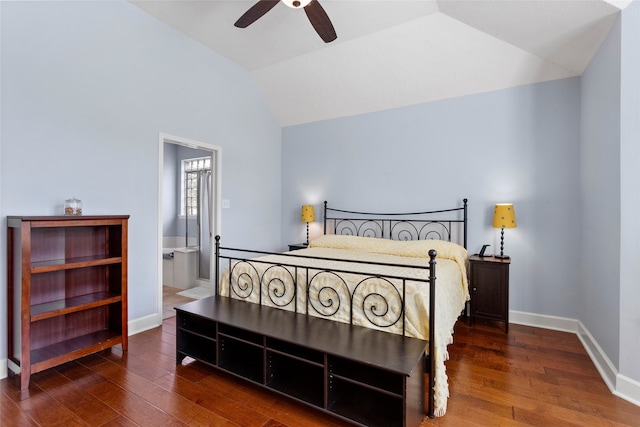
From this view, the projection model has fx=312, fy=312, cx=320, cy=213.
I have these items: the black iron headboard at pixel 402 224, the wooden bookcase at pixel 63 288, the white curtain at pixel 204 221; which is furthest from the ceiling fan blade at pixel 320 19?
the white curtain at pixel 204 221

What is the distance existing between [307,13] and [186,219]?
4.54 meters

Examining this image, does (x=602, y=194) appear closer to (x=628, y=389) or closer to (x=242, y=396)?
(x=628, y=389)

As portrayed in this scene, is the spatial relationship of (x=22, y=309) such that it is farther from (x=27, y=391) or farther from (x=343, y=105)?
(x=343, y=105)

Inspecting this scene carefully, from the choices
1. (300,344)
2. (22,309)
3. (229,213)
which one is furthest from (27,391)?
(229,213)

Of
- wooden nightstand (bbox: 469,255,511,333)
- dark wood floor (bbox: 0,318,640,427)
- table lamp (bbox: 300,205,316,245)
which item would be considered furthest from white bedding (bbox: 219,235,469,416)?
table lamp (bbox: 300,205,316,245)

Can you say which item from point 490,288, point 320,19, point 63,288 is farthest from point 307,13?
point 490,288

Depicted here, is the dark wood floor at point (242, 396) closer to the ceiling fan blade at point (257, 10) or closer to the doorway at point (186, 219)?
the doorway at point (186, 219)

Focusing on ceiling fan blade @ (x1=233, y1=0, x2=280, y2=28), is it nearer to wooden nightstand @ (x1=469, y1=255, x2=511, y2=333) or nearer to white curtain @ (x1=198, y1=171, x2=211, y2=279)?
white curtain @ (x1=198, y1=171, x2=211, y2=279)

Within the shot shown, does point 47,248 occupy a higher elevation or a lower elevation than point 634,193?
lower

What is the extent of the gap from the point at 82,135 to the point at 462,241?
13.2 feet

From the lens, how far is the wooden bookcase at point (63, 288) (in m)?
2.14

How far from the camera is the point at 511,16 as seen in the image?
2.69 meters

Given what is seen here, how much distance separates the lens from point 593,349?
2.60m

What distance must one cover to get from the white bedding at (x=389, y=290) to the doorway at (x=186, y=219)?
1.39m
